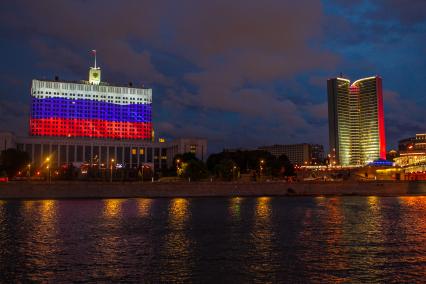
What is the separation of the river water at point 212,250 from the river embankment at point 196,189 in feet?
126

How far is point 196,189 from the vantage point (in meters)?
95.3

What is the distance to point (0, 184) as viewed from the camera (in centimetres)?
8194

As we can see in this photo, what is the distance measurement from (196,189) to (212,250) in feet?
220

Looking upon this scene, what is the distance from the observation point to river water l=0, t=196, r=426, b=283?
21.4m

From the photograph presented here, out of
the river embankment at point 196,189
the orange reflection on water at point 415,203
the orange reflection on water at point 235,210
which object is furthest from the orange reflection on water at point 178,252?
the river embankment at point 196,189

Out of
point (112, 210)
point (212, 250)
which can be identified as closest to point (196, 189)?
point (112, 210)

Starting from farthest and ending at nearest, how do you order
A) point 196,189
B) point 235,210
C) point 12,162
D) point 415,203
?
1. point 12,162
2. point 196,189
3. point 415,203
4. point 235,210

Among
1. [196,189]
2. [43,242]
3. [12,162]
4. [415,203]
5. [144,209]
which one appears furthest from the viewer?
[12,162]

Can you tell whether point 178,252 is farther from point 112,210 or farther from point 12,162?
point 12,162

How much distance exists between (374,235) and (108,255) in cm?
2063

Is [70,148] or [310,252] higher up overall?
[70,148]

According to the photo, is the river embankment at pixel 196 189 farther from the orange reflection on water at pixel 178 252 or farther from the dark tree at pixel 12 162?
the orange reflection on water at pixel 178 252

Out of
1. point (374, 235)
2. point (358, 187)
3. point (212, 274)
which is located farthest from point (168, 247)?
Answer: point (358, 187)

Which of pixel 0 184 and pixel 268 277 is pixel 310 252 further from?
pixel 0 184
